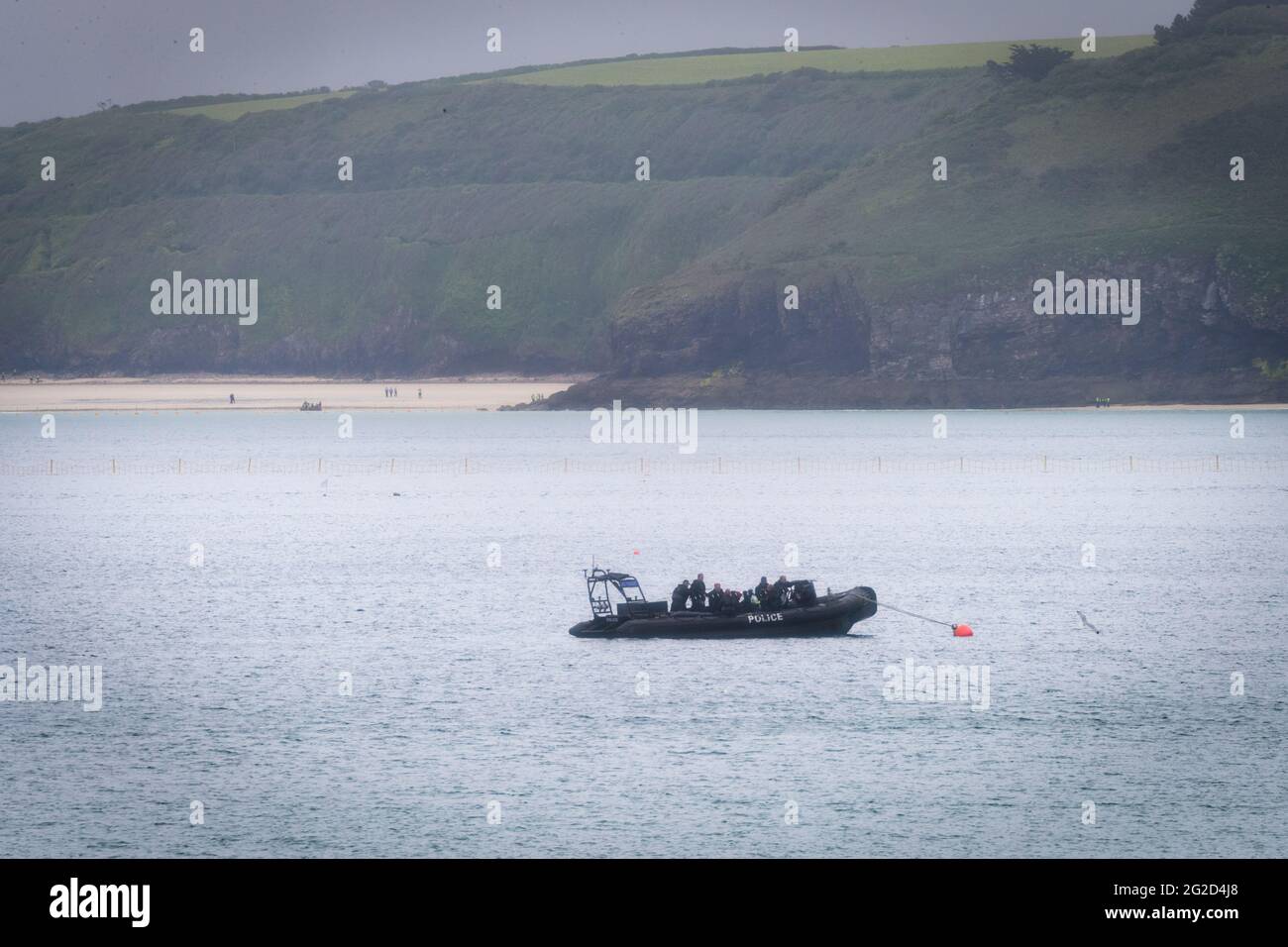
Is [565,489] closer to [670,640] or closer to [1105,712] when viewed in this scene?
[670,640]

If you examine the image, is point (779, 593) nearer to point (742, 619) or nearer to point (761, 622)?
point (761, 622)

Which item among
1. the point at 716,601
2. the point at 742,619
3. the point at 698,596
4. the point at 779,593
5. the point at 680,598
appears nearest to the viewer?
the point at 742,619

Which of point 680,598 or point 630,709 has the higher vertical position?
point 680,598

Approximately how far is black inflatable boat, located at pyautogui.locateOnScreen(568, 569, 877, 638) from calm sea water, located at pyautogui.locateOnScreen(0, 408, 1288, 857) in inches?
36.7

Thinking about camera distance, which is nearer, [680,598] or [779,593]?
[779,593]

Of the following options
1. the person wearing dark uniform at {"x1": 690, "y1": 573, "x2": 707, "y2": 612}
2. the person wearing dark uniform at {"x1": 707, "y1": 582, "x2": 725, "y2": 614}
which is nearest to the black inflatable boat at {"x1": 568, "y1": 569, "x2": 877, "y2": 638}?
the person wearing dark uniform at {"x1": 707, "y1": 582, "x2": 725, "y2": 614}

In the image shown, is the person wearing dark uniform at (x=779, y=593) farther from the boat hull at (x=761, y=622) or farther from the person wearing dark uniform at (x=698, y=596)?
the person wearing dark uniform at (x=698, y=596)

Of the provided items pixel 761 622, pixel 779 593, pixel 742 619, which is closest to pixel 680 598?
pixel 742 619

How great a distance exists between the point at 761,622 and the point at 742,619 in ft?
2.62

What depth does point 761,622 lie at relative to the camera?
76750 mm

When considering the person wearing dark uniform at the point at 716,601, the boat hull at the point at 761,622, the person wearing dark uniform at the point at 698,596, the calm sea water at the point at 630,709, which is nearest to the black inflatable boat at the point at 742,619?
the boat hull at the point at 761,622

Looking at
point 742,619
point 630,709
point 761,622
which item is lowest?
point 630,709

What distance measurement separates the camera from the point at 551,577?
352ft

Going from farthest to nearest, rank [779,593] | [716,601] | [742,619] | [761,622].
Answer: [779,593]
[716,601]
[742,619]
[761,622]
